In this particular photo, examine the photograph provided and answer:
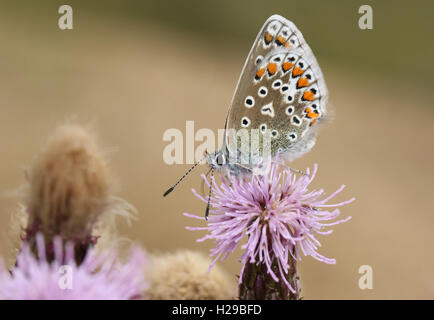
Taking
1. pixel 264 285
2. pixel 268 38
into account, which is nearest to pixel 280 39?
pixel 268 38

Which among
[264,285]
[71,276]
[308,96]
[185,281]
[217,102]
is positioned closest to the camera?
[71,276]

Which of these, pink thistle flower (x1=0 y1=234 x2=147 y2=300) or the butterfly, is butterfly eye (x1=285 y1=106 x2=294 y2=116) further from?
pink thistle flower (x1=0 y1=234 x2=147 y2=300)

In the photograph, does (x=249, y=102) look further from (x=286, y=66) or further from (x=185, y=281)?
(x=185, y=281)

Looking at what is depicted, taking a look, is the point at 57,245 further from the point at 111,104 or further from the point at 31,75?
the point at 31,75

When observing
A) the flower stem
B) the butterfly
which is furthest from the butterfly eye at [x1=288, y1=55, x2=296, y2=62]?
the flower stem

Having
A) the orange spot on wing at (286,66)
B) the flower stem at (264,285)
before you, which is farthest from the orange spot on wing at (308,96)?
the flower stem at (264,285)

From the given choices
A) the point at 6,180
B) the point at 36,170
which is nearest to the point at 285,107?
the point at 36,170
